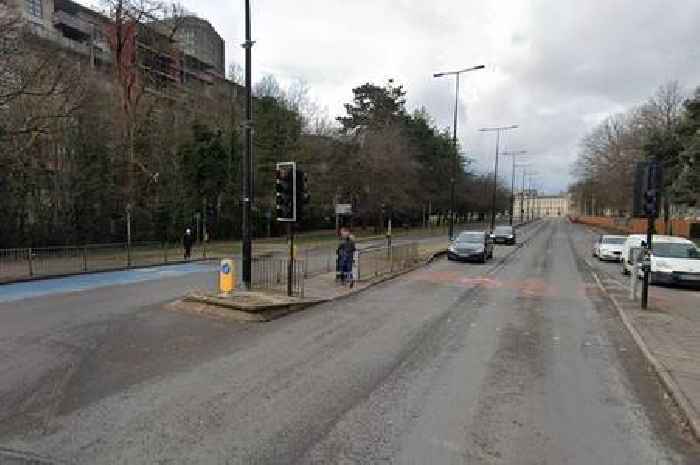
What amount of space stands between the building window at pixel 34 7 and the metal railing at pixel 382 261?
39.9 meters

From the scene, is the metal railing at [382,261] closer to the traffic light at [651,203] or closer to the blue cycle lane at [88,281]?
the blue cycle lane at [88,281]

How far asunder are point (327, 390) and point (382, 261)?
45.2ft

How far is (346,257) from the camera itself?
15.9 meters

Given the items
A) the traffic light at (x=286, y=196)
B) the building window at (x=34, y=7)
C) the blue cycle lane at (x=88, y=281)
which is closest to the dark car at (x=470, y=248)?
the blue cycle lane at (x=88, y=281)

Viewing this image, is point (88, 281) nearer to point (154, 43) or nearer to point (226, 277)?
point (226, 277)

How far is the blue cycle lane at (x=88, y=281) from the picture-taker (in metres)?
14.1

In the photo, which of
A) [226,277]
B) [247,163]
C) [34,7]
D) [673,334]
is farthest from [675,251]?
[34,7]

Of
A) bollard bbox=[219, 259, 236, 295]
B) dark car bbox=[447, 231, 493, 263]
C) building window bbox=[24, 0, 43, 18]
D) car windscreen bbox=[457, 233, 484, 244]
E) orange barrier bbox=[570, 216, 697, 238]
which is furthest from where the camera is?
orange barrier bbox=[570, 216, 697, 238]

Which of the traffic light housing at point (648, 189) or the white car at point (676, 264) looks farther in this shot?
the white car at point (676, 264)

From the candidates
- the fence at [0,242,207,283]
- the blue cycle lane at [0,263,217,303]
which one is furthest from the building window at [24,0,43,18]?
the blue cycle lane at [0,263,217,303]

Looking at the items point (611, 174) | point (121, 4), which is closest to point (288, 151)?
point (121, 4)

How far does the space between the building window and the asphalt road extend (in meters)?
42.3

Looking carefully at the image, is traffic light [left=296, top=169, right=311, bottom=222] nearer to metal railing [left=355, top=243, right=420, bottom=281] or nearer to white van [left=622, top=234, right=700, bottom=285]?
metal railing [left=355, top=243, right=420, bottom=281]

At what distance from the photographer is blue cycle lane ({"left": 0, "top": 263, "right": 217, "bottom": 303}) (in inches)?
557
